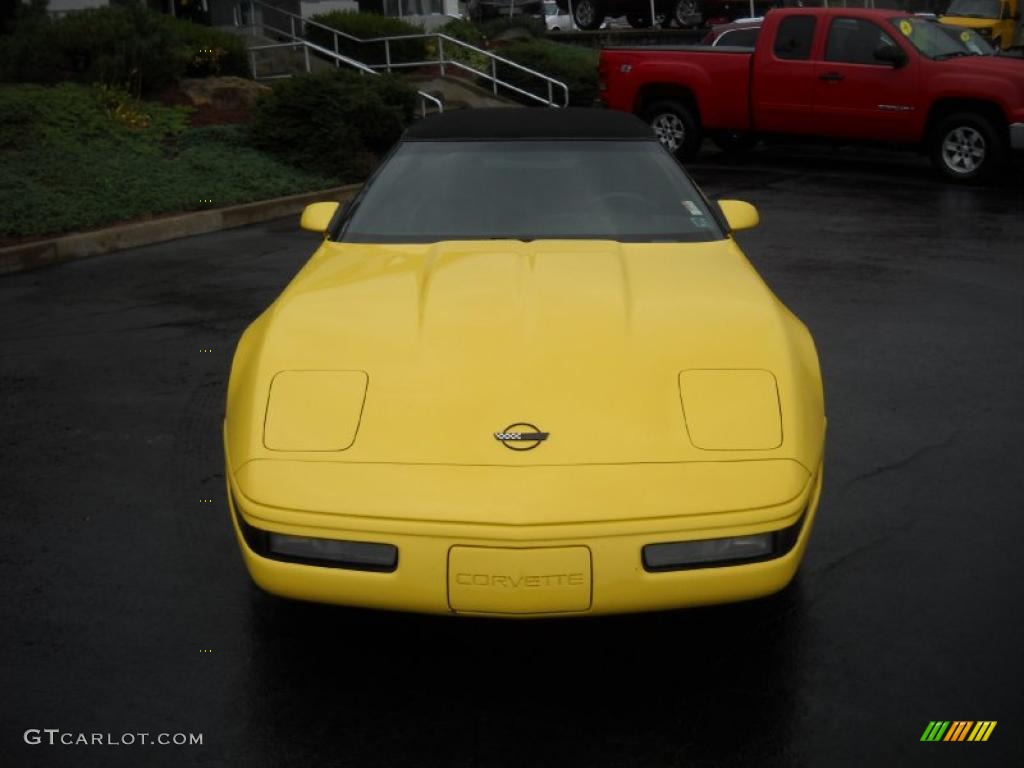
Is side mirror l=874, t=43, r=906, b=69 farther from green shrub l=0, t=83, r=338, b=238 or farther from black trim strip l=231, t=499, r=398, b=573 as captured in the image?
black trim strip l=231, t=499, r=398, b=573

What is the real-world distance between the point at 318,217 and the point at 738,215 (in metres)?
1.78

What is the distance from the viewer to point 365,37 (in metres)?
23.1

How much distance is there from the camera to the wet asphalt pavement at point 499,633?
3266 mm

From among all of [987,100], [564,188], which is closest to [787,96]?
[987,100]

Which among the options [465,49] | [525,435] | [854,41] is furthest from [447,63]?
[525,435]

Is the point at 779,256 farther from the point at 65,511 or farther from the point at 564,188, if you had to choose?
the point at 65,511

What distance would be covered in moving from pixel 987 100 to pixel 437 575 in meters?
12.3

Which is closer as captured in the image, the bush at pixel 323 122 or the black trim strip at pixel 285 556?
the black trim strip at pixel 285 556

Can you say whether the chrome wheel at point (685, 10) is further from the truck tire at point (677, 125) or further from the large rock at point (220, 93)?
the large rock at point (220, 93)

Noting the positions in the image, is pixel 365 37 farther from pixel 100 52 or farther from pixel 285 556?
pixel 285 556

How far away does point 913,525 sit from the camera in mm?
4633

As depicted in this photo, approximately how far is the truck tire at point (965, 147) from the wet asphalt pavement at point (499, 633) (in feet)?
25.2

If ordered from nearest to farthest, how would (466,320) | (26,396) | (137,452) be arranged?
(466,320) → (137,452) → (26,396)

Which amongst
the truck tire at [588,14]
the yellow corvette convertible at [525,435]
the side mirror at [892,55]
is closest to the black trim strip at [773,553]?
the yellow corvette convertible at [525,435]
